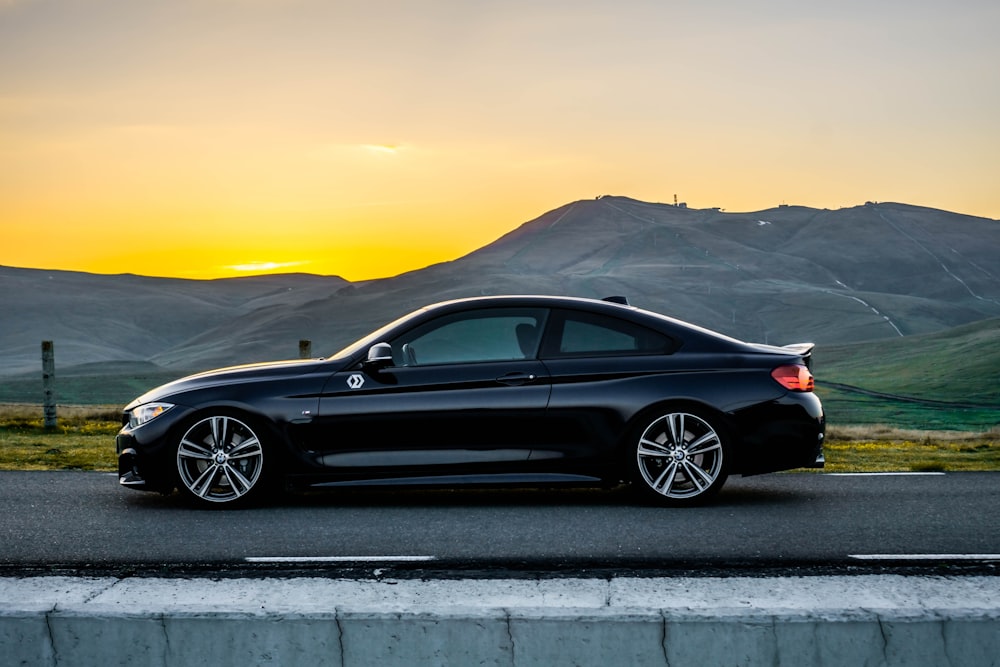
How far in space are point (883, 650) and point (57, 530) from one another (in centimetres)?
550

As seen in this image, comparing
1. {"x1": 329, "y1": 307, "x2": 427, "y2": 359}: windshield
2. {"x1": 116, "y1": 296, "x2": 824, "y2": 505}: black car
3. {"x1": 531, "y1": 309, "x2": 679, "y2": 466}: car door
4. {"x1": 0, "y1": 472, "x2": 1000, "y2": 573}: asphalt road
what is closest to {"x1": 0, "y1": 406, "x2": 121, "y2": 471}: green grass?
{"x1": 0, "y1": 472, "x2": 1000, "y2": 573}: asphalt road

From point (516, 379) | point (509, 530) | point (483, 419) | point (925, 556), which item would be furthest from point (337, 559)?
point (925, 556)

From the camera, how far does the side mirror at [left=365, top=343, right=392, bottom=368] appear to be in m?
8.06

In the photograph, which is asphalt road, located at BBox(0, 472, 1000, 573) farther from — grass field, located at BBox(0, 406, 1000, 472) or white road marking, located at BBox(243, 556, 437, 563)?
grass field, located at BBox(0, 406, 1000, 472)

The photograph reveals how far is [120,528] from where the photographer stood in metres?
7.54

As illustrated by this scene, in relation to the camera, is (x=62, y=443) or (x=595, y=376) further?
(x=62, y=443)

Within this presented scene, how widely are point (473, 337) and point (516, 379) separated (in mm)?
527

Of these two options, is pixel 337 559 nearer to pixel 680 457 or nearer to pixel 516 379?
pixel 516 379

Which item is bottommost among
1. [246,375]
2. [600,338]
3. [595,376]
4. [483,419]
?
[483,419]

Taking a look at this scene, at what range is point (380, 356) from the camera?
26.5 ft

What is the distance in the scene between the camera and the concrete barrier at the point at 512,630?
12.8 feet

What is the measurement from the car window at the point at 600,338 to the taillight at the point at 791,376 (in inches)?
30.3

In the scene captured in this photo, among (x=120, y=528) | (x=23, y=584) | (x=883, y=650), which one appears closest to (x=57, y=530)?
(x=120, y=528)

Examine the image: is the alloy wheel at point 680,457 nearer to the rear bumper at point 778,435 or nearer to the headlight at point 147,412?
the rear bumper at point 778,435
